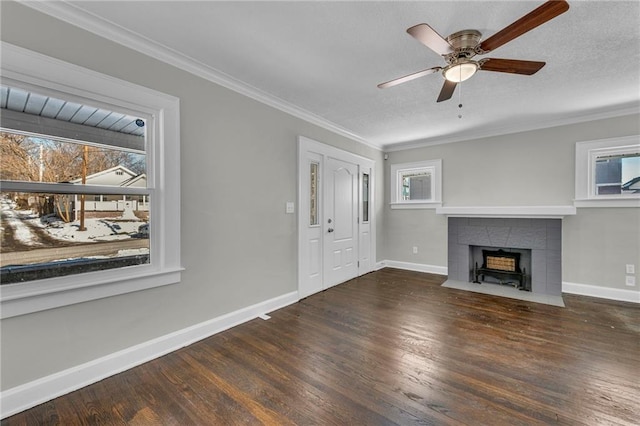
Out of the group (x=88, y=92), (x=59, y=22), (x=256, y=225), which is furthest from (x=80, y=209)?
(x=256, y=225)

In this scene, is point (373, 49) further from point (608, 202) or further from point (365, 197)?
point (608, 202)

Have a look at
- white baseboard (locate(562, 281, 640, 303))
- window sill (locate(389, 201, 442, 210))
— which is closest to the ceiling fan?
window sill (locate(389, 201, 442, 210))

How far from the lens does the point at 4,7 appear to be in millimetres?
1603

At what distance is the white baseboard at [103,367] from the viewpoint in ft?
5.39

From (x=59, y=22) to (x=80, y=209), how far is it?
1.26 metres

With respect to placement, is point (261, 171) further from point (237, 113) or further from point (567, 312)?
point (567, 312)

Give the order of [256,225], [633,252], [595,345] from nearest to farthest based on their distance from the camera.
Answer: [595,345]
[256,225]
[633,252]

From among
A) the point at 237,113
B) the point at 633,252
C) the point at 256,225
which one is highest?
the point at 237,113

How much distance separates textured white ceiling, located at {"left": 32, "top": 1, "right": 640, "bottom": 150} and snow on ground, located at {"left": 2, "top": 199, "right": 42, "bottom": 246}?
1313 mm

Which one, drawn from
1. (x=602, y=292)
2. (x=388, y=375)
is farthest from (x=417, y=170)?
(x=388, y=375)

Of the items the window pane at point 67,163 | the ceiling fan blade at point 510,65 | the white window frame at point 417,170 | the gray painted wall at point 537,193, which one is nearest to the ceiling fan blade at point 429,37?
the ceiling fan blade at point 510,65

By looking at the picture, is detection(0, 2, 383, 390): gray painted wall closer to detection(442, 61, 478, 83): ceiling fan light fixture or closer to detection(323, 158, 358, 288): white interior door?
detection(323, 158, 358, 288): white interior door

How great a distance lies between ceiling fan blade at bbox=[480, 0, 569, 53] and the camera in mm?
1373

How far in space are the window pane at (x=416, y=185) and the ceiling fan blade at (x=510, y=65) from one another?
3142 mm
